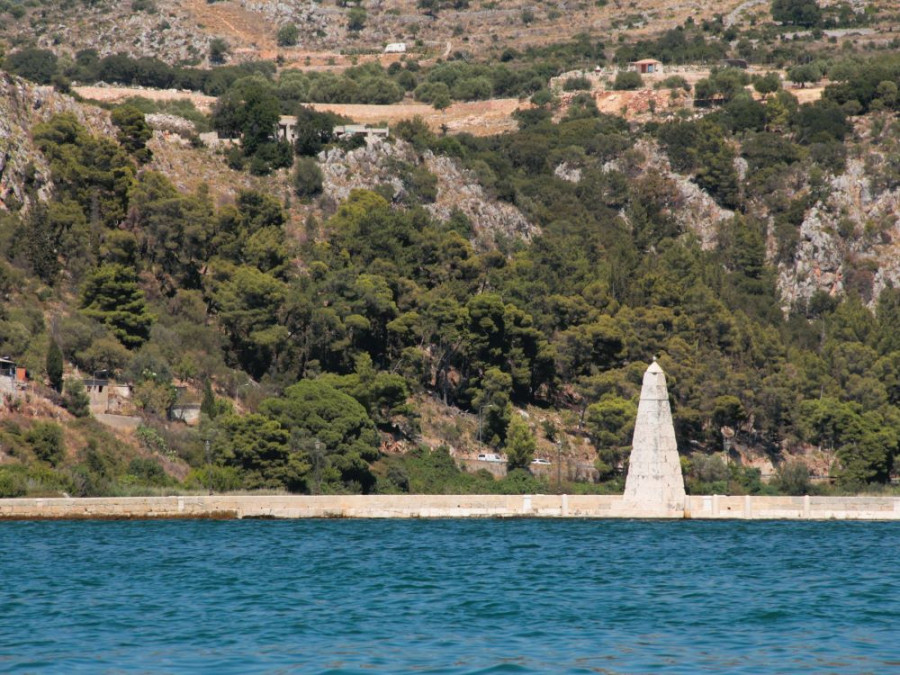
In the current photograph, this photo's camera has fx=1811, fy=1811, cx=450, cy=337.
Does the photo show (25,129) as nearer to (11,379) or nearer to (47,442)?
(11,379)

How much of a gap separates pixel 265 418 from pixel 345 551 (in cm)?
2219

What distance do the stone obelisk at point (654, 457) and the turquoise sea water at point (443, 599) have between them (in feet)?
9.68

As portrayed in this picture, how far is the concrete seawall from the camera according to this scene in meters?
69.0

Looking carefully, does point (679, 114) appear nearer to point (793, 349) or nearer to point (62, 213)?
point (793, 349)

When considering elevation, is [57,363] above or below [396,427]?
above

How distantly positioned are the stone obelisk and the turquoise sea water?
295cm

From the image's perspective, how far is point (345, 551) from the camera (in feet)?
188

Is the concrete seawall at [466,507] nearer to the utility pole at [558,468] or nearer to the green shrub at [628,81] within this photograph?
the utility pole at [558,468]

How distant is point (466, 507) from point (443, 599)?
28358 millimetres

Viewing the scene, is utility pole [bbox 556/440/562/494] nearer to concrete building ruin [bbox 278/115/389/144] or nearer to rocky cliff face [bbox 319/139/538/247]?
rocky cliff face [bbox 319/139/538/247]

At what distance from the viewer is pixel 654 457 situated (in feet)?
228

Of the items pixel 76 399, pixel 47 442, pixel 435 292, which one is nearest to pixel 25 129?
pixel 435 292

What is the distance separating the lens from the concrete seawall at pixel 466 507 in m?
69.0

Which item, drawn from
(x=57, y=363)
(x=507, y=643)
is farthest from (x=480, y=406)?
(x=507, y=643)
